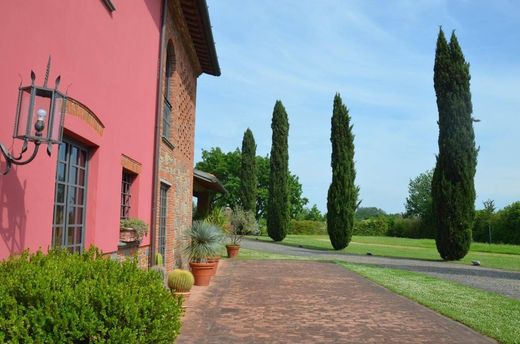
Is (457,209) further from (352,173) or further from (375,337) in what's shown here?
(375,337)

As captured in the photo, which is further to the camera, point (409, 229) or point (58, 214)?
point (409, 229)

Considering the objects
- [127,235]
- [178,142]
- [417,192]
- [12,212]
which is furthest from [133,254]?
[417,192]

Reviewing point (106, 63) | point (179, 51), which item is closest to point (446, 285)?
point (179, 51)

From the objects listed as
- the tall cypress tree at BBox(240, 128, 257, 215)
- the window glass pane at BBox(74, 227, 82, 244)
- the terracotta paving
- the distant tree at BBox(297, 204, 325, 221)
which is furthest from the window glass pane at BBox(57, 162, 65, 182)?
the distant tree at BBox(297, 204, 325, 221)

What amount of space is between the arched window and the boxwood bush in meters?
6.65

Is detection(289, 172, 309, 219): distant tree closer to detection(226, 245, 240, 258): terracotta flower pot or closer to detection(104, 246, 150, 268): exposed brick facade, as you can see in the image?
detection(226, 245, 240, 258): terracotta flower pot

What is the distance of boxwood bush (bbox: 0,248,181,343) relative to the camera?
8.25ft

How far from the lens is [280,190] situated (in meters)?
33.0

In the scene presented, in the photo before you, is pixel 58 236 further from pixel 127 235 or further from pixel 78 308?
pixel 78 308

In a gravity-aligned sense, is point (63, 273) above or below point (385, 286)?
above

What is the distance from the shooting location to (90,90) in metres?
4.93

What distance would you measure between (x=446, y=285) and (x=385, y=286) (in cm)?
194

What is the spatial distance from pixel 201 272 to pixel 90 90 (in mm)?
5832

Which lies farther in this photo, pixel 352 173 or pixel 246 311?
pixel 352 173
